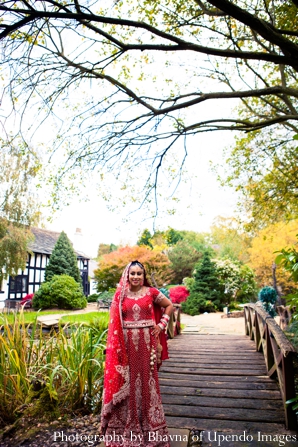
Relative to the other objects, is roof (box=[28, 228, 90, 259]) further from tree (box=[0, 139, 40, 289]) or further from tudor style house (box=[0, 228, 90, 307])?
tree (box=[0, 139, 40, 289])

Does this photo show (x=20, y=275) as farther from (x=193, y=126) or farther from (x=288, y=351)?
(x=288, y=351)

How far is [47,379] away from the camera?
4039 mm

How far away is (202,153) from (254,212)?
3.48 m

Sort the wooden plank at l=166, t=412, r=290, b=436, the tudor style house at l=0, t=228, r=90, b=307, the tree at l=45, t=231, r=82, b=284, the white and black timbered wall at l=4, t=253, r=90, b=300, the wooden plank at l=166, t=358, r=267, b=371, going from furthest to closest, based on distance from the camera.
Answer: the white and black timbered wall at l=4, t=253, r=90, b=300, the tree at l=45, t=231, r=82, b=284, the tudor style house at l=0, t=228, r=90, b=307, the wooden plank at l=166, t=358, r=267, b=371, the wooden plank at l=166, t=412, r=290, b=436

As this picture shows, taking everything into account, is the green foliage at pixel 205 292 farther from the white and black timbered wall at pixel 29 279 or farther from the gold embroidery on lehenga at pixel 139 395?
the gold embroidery on lehenga at pixel 139 395

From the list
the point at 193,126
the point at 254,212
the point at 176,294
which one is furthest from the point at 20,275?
the point at 193,126

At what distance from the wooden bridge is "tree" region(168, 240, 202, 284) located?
929 inches

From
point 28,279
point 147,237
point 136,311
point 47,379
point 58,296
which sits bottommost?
point 47,379

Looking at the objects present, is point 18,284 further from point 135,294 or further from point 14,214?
point 135,294

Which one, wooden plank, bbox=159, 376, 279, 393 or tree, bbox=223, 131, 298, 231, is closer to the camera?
wooden plank, bbox=159, 376, 279, 393

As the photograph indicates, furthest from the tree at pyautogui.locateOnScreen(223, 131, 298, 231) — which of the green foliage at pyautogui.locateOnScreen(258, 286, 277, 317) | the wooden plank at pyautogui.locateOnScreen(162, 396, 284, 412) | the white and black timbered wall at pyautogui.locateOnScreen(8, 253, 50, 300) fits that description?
the white and black timbered wall at pyautogui.locateOnScreen(8, 253, 50, 300)

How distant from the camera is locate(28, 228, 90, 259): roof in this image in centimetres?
2352

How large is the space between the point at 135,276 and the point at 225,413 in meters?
1.86

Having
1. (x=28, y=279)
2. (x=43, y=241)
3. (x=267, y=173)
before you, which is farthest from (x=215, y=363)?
(x=43, y=241)
